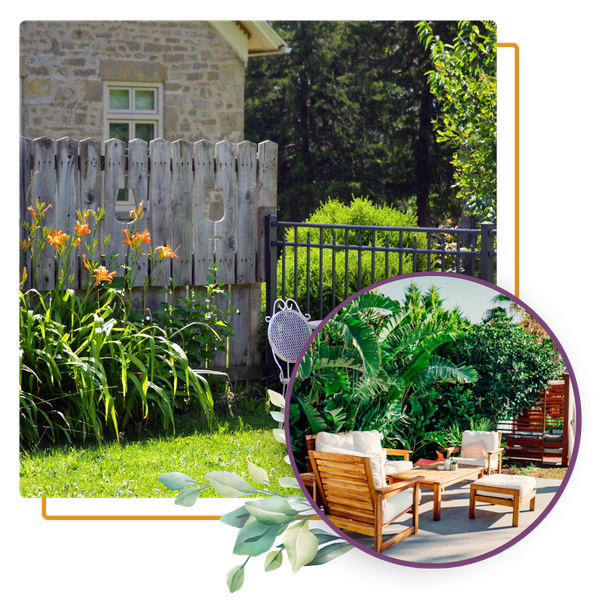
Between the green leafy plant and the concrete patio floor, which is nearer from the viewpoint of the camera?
the concrete patio floor

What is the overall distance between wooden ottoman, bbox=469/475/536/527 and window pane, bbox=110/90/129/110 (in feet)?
20.5

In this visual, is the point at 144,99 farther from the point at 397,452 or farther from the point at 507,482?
the point at 507,482

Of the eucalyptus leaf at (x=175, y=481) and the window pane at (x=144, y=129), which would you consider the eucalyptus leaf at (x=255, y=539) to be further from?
the window pane at (x=144, y=129)

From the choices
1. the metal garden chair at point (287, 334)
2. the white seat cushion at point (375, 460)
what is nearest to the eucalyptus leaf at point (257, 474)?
the white seat cushion at point (375, 460)

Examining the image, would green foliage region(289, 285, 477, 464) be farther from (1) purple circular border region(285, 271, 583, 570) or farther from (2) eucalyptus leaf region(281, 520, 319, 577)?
(2) eucalyptus leaf region(281, 520, 319, 577)

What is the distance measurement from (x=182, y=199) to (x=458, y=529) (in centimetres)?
322

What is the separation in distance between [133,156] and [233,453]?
2320 millimetres

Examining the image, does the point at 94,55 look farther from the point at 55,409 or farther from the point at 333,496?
the point at 333,496

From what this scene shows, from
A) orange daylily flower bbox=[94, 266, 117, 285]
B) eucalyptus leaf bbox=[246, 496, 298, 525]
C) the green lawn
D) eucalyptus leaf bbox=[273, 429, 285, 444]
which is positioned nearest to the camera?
eucalyptus leaf bbox=[246, 496, 298, 525]

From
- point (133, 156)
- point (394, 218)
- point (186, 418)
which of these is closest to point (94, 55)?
point (133, 156)

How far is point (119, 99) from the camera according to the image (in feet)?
23.3

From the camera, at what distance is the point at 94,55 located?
686cm

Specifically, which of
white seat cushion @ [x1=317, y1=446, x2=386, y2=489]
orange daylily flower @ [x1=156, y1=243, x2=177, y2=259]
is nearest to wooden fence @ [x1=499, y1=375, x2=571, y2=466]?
white seat cushion @ [x1=317, y1=446, x2=386, y2=489]

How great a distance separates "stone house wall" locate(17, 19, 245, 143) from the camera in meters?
6.62
